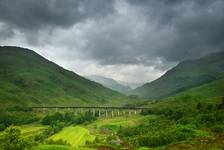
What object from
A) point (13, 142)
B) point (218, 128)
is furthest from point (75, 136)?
point (13, 142)

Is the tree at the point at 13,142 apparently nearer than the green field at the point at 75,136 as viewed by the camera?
Yes

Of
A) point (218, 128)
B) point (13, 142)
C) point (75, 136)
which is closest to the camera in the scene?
point (13, 142)

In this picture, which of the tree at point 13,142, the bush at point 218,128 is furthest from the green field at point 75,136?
the tree at point 13,142

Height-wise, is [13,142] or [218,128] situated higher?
[218,128]

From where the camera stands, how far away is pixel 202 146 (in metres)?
103

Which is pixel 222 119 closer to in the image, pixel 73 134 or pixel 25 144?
pixel 73 134

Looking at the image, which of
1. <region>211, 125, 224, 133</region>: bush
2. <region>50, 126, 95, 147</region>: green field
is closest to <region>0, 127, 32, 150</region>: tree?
<region>50, 126, 95, 147</region>: green field

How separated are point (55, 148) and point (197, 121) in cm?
8676

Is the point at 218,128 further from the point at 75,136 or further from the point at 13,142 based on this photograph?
the point at 13,142

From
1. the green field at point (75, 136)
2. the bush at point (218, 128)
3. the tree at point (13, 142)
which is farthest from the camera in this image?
the green field at point (75, 136)

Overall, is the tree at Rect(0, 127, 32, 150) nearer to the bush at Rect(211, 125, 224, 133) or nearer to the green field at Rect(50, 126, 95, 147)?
the green field at Rect(50, 126, 95, 147)

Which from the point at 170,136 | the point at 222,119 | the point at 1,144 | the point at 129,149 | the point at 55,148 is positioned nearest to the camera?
the point at 1,144

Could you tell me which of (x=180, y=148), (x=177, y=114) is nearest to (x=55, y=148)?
(x=180, y=148)

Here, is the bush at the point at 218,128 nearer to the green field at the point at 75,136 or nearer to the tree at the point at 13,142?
the green field at the point at 75,136
